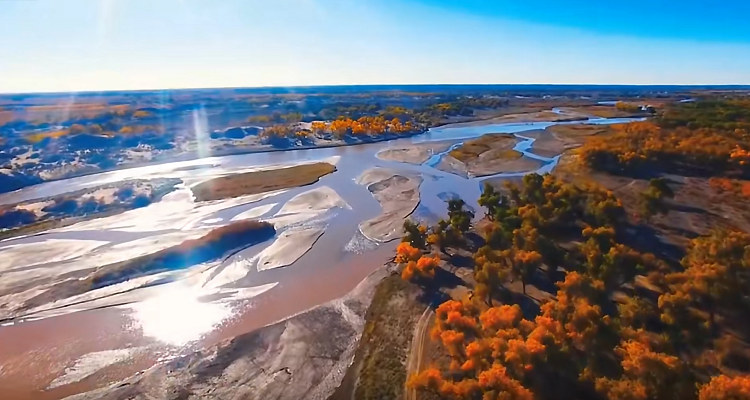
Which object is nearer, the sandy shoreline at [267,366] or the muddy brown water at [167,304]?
the sandy shoreline at [267,366]

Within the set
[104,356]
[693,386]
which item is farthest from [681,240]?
[104,356]

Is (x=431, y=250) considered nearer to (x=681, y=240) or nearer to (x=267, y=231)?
(x=267, y=231)

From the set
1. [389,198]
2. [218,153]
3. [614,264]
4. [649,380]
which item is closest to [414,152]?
[389,198]

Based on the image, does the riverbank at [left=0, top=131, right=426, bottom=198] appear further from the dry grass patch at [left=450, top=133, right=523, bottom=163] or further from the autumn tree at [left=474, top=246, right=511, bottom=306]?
the autumn tree at [left=474, top=246, right=511, bottom=306]

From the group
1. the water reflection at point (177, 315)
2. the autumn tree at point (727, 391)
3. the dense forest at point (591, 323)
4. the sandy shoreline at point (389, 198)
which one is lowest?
the water reflection at point (177, 315)

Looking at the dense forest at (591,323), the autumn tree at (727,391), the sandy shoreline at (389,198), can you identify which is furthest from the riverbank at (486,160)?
the autumn tree at (727,391)

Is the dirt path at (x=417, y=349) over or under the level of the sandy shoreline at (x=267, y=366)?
over

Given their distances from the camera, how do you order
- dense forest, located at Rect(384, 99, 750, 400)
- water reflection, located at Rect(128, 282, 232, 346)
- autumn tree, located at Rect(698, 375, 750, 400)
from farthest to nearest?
water reflection, located at Rect(128, 282, 232, 346), dense forest, located at Rect(384, 99, 750, 400), autumn tree, located at Rect(698, 375, 750, 400)

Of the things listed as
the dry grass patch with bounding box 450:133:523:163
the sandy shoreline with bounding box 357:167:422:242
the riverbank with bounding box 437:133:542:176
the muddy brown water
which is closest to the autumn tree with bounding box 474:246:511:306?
the muddy brown water

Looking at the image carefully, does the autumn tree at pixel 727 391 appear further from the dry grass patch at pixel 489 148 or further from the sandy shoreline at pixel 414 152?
the sandy shoreline at pixel 414 152
